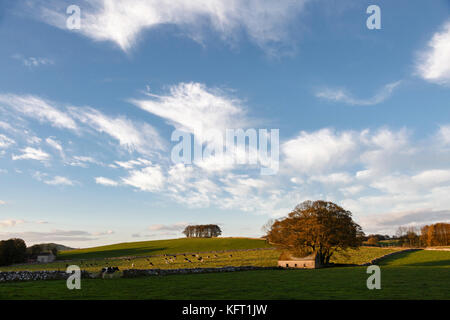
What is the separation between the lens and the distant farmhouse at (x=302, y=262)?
4547 centimetres

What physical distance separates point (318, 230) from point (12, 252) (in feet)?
341

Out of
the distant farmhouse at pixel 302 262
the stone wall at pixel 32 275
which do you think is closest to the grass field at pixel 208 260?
the distant farmhouse at pixel 302 262

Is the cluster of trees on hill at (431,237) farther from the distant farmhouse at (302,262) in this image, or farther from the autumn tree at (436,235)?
the distant farmhouse at (302,262)

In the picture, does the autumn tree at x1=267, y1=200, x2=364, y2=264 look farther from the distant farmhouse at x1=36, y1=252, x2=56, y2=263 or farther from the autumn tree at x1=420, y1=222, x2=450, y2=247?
the autumn tree at x1=420, y1=222, x2=450, y2=247

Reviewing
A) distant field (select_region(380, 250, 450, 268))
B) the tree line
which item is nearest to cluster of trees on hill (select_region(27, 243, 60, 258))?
the tree line

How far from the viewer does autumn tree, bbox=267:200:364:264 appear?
45875 millimetres

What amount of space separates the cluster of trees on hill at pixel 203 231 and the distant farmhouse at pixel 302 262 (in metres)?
136

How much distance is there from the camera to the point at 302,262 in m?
46.5

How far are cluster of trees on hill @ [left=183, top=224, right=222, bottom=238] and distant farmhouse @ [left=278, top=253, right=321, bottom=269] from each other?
13576cm

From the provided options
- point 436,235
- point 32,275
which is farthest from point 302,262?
point 436,235

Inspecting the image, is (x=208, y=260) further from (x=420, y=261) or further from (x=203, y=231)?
(x=203, y=231)

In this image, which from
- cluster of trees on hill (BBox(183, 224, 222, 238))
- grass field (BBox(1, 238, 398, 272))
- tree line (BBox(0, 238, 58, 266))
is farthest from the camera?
cluster of trees on hill (BBox(183, 224, 222, 238))
